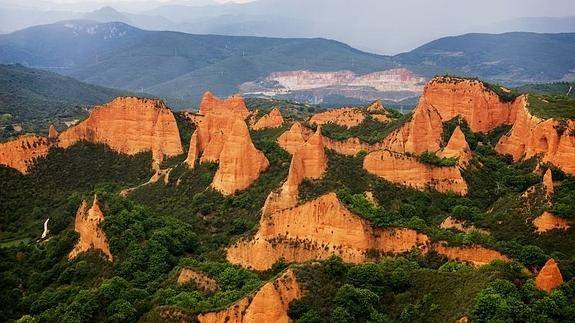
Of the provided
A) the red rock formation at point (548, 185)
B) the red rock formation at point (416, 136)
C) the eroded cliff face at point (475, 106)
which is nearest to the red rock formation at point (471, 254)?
the red rock formation at point (548, 185)

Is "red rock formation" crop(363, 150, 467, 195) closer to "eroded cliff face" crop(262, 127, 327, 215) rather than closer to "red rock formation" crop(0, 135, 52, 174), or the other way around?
"eroded cliff face" crop(262, 127, 327, 215)

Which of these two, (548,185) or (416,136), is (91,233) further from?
(548,185)

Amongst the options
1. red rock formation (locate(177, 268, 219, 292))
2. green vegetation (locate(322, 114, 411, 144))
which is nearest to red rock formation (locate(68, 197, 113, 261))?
red rock formation (locate(177, 268, 219, 292))

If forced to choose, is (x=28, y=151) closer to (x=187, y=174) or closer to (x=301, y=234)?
(x=187, y=174)

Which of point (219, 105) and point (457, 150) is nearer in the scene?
point (457, 150)

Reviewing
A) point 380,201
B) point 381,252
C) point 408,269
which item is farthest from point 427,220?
point 408,269

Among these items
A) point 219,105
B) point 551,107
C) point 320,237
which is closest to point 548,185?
point 320,237
